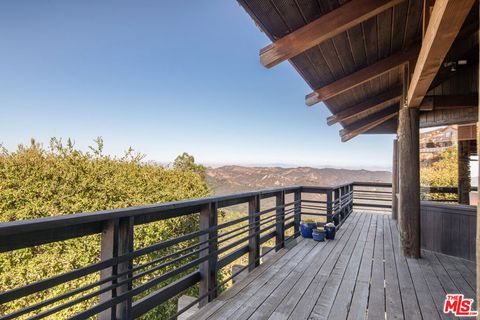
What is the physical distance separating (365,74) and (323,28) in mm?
1641

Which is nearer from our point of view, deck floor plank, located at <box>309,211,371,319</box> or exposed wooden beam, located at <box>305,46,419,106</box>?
deck floor plank, located at <box>309,211,371,319</box>

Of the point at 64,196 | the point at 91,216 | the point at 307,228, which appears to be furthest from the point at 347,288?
the point at 64,196

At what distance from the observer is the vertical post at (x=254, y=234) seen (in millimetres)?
2988

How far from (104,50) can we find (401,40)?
11604 mm

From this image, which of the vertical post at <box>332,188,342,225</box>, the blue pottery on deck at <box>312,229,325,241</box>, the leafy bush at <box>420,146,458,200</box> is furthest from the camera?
the vertical post at <box>332,188,342,225</box>

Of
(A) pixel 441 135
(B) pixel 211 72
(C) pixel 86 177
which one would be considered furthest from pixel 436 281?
(B) pixel 211 72

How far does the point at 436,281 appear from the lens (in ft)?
9.20

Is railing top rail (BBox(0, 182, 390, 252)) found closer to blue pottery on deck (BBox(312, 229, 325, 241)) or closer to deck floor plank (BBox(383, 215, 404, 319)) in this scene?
deck floor plank (BBox(383, 215, 404, 319))

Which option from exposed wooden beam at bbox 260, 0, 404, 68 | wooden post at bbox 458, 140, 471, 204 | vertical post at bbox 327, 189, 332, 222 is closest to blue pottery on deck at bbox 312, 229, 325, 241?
vertical post at bbox 327, 189, 332, 222

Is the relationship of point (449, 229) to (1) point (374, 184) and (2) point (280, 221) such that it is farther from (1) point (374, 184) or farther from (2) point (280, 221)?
(1) point (374, 184)

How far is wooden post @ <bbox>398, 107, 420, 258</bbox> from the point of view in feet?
11.5

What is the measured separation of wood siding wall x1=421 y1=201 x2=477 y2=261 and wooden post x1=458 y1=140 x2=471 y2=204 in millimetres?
848

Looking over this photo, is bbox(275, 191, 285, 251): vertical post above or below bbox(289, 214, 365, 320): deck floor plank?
above

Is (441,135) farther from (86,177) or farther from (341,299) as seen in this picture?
(86,177)
